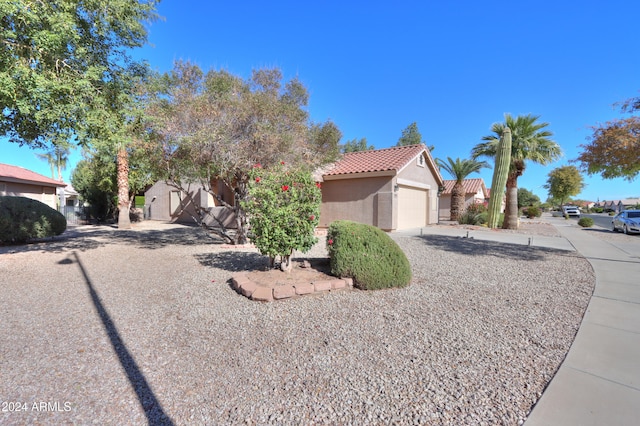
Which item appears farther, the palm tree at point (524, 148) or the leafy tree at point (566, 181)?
the leafy tree at point (566, 181)

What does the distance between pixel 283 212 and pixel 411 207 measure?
1348 centimetres

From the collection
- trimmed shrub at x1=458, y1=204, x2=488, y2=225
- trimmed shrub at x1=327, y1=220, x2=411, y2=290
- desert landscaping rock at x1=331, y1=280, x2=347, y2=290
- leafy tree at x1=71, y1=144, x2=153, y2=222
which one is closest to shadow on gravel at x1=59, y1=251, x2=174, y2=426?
desert landscaping rock at x1=331, y1=280, x2=347, y2=290

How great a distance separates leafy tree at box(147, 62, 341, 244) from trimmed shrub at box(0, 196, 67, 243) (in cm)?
499

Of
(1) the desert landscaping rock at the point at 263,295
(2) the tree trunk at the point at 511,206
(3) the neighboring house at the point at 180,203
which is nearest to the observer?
(1) the desert landscaping rock at the point at 263,295

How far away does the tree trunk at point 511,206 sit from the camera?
18266 millimetres

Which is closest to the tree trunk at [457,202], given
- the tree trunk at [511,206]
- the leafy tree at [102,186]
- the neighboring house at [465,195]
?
the tree trunk at [511,206]

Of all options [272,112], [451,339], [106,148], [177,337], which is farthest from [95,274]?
[451,339]

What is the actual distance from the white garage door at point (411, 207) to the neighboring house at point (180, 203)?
9475 mm

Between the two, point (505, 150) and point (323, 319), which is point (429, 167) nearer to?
point (505, 150)

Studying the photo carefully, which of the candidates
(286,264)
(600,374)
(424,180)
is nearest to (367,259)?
(286,264)

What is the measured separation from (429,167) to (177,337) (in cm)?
1877

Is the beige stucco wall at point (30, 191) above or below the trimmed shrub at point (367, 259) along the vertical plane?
above

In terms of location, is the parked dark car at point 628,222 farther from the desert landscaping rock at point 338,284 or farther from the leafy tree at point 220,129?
the desert landscaping rock at point 338,284

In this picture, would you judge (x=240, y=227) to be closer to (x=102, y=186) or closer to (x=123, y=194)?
(x=123, y=194)
